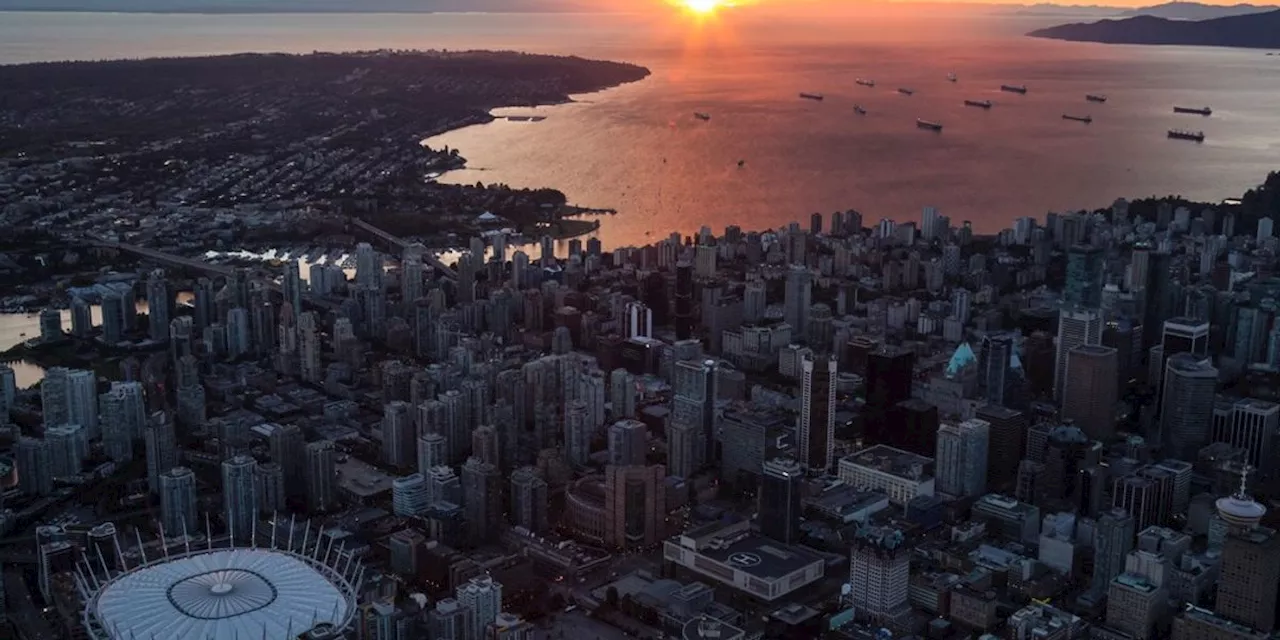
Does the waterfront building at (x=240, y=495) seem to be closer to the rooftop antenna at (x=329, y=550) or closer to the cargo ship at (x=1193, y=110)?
the rooftop antenna at (x=329, y=550)

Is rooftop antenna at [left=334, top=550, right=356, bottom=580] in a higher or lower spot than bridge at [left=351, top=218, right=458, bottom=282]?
lower

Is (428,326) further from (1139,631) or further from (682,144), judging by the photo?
(682,144)

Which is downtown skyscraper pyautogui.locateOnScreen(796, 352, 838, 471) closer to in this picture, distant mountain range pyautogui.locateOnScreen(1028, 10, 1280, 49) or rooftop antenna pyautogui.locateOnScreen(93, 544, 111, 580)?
rooftop antenna pyautogui.locateOnScreen(93, 544, 111, 580)

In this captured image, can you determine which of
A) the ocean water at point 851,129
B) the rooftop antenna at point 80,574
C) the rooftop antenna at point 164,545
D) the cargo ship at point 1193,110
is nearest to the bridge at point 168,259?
the ocean water at point 851,129

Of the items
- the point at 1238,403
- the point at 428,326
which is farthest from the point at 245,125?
the point at 1238,403

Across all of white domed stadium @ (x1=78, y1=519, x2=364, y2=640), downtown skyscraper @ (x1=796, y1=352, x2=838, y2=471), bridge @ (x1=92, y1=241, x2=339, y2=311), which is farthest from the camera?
bridge @ (x1=92, y1=241, x2=339, y2=311)

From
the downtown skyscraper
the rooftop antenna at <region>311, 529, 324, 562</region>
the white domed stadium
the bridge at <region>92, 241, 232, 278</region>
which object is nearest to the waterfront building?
the rooftop antenna at <region>311, 529, 324, 562</region>

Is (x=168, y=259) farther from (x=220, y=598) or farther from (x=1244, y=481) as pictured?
(x=1244, y=481)
